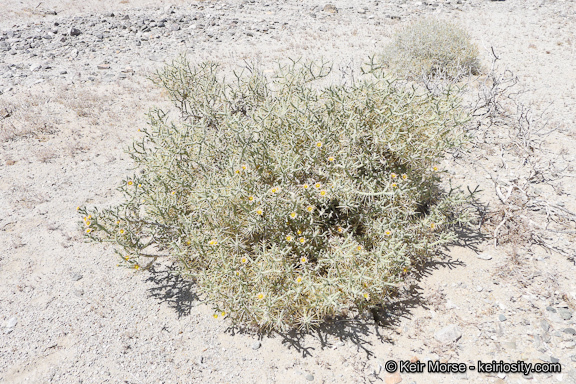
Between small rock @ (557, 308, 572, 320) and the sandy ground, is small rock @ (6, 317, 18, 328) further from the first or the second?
small rock @ (557, 308, 572, 320)

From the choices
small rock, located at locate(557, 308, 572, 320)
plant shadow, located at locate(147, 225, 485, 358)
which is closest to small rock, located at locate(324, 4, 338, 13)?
plant shadow, located at locate(147, 225, 485, 358)

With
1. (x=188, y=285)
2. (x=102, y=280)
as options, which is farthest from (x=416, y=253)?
(x=102, y=280)

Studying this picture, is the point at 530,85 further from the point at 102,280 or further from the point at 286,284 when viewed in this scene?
the point at 102,280

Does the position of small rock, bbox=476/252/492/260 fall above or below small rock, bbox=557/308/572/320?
above

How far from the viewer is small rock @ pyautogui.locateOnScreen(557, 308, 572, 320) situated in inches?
115

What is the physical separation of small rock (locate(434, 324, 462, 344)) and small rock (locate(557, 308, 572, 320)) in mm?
840

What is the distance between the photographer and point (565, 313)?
2943 mm

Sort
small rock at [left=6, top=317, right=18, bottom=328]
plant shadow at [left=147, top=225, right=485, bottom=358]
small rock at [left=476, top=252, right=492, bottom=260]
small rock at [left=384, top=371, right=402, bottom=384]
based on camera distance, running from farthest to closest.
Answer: small rock at [left=476, top=252, right=492, bottom=260]
small rock at [left=6, top=317, right=18, bottom=328]
plant shadow at [left=147, top=225, right=485, bottom=358]
small rock at [left=384, top=371, right=402, bottom=384]

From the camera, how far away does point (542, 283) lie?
3.19 meters

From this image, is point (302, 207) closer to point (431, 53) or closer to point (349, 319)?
point (349, 319)

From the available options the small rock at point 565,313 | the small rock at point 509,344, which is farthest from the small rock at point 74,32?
→ the small rock at point 565,313

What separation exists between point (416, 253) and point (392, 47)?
5.83 m

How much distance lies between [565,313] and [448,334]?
0.97 metres

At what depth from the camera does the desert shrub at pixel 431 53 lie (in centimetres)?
699
